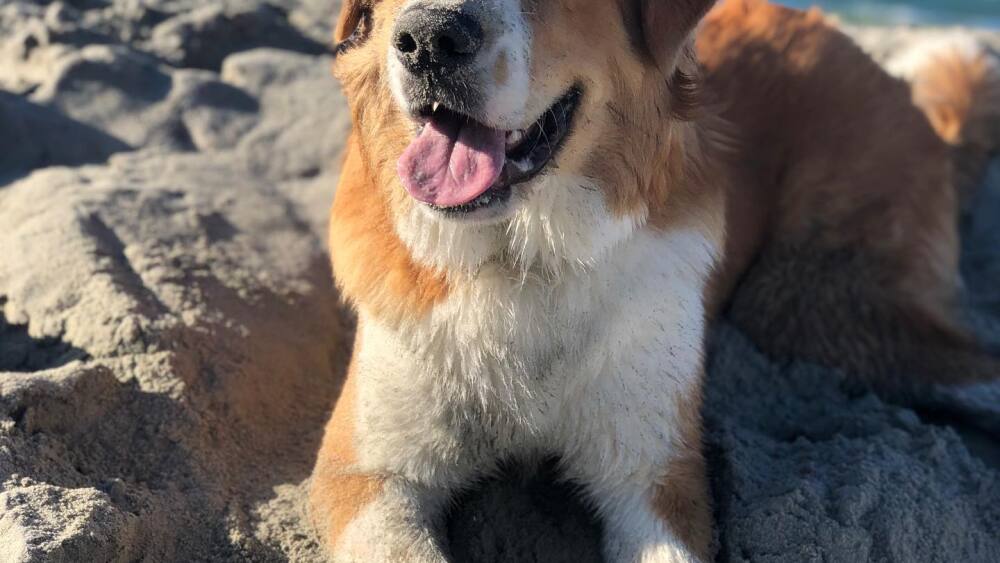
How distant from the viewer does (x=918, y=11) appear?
12.2 meters

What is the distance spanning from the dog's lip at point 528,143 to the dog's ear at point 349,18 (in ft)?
1.85

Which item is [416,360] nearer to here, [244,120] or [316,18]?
[244,120]

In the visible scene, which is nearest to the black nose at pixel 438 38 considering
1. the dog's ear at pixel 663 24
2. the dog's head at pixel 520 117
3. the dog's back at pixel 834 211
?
the dog's head at pixel 520 117

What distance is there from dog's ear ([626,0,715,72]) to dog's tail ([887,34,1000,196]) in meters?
2.67

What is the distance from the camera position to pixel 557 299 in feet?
9.28

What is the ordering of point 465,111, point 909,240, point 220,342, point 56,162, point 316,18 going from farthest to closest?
point 316,18, point 56,162, point 909,240, point 220,342, point 465,111

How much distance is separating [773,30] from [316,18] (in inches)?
129

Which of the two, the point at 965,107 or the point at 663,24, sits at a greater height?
the point at 663,24

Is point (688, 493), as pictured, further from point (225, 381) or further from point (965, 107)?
point (965, 107)

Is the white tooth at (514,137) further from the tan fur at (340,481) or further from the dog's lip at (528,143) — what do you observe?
the tan fur at (340,481)

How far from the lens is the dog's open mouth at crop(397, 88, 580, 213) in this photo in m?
2.53

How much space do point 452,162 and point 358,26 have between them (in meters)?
0.73

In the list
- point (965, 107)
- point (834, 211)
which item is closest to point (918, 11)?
point (965, 107)

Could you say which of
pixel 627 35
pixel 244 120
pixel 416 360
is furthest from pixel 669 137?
pixel 244 120
